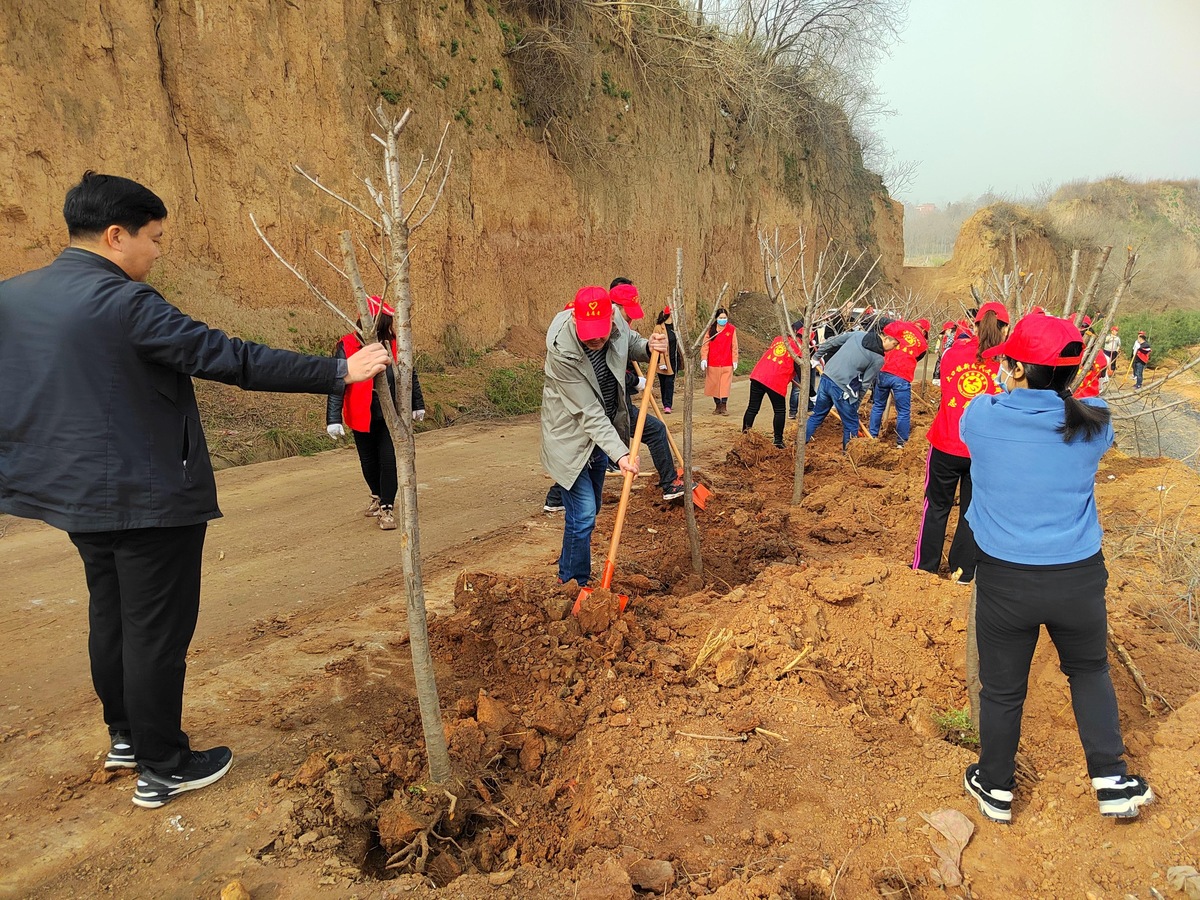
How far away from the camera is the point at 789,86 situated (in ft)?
79.0

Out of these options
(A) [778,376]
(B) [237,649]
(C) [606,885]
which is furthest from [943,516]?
(B) [237,649]

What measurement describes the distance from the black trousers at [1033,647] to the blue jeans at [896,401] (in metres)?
5.96

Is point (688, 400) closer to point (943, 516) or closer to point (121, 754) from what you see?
point (943, 516)

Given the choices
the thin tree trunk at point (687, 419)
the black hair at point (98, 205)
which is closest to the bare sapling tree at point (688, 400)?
the thin tree trunk at point (687, 419)

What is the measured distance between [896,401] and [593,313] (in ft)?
18.6

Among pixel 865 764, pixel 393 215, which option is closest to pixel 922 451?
pixel 865 764

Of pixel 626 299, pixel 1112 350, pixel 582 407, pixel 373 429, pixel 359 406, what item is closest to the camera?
pixel 582 407

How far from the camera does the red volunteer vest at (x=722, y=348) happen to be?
1057 cm

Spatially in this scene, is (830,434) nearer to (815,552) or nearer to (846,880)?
(815,552)

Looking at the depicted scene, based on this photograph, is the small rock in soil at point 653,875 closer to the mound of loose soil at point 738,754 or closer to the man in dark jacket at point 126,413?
the mound of loose soil at point 738,754

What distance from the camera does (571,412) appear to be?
3828mm

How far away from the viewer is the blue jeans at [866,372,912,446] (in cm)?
794

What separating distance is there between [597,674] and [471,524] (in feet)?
9.18

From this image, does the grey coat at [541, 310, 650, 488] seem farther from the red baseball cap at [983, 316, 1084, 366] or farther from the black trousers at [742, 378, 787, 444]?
the black trousers at [742, 378, 787, 444]
